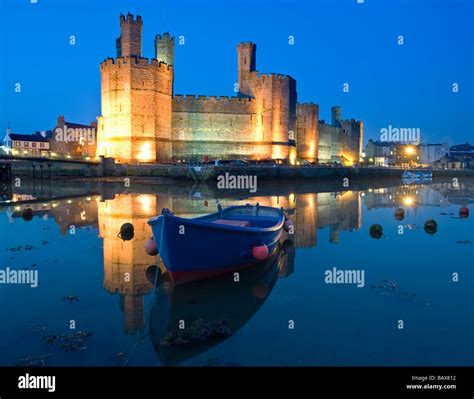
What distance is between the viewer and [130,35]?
94.2ft

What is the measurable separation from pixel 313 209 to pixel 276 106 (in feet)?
66.0

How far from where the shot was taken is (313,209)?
15797mm

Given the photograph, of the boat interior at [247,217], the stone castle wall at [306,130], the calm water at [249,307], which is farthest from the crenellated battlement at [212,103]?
the boat interior at [247,217]

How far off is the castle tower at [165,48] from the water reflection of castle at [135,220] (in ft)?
57.4

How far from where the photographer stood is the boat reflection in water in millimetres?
4438

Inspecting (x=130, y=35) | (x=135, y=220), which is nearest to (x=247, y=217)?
(x=135, y=220)

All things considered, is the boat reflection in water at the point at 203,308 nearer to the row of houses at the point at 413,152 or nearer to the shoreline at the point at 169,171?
the shoreline at the point at 169,171

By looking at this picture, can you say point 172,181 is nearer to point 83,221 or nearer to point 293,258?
point 83,221

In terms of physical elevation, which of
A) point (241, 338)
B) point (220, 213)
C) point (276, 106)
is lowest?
point (241, 338)

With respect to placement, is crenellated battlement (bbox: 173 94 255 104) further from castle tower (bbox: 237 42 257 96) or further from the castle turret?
the castle turret

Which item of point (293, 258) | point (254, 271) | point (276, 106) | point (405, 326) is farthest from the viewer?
point (276, 106)

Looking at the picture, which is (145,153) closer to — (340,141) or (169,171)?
(169,171)

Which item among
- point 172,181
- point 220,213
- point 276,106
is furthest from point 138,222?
point 276,106

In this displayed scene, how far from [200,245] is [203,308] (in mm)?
1098
